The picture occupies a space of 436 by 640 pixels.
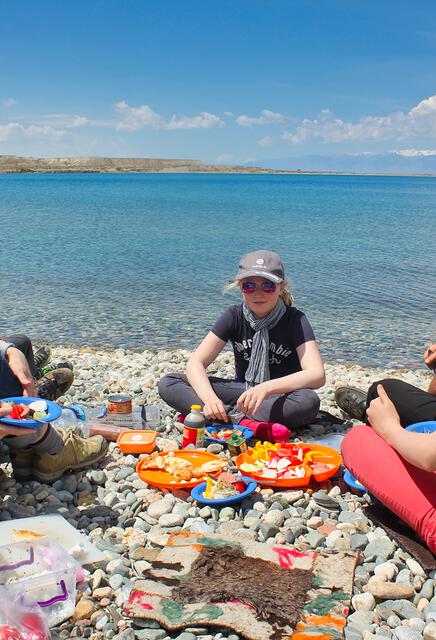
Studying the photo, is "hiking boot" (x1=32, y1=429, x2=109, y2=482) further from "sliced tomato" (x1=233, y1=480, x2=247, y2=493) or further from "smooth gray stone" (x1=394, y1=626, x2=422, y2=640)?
"smooth gray stone" (x1=394, y1=626, x2=422, y2=640)

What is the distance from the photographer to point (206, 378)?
6.17m

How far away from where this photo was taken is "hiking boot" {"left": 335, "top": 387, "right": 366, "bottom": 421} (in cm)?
638

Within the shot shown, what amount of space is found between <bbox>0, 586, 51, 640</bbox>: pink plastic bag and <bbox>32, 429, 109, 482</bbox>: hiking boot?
75.9 inches

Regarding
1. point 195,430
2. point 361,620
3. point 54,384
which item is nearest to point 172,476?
point 195,430

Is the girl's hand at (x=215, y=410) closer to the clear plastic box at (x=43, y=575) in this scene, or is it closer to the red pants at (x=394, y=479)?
the red pants at (x=394, y=479)

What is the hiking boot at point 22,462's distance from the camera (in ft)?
16.4

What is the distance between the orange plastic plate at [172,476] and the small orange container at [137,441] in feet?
1.25

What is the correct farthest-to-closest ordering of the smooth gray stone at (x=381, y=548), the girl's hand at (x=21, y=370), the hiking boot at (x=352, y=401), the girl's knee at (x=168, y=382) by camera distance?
the girl's knee at (x=168, y=382) → the hiking boot at (x=352, y=401) → the girl's hand at (x=21, y=370) → the smooth gray stone at (x=381, y=548)

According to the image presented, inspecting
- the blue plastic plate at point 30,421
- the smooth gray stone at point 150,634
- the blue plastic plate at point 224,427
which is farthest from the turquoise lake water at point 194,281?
the smooth gray stone at point 150,634

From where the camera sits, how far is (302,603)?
10.9ft

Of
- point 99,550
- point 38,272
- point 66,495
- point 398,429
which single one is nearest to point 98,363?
point 66,495

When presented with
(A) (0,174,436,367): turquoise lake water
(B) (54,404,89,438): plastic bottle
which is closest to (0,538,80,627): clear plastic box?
(B) (54,404,89,438): plastic bottle

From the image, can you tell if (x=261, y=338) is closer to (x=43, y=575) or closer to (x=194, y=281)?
(x=43, y=575)

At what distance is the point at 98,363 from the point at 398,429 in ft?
21.3
